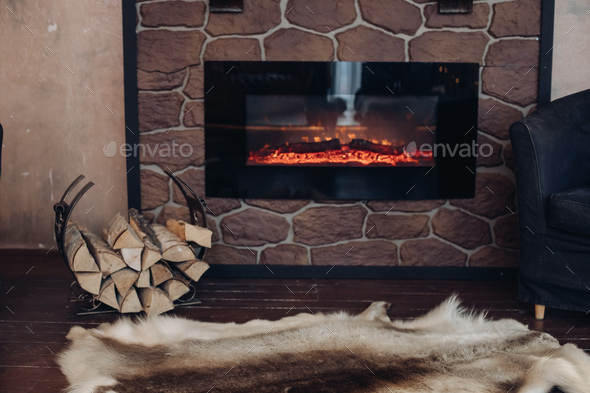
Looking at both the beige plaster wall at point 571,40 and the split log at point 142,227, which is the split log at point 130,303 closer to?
the split log at point 142,227

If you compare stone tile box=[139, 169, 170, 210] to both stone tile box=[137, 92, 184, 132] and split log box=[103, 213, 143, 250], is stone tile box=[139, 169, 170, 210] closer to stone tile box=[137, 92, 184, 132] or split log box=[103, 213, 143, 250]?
stone tile box=[137, 92, 184, 132]

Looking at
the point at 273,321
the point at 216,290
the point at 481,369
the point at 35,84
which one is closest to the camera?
the point at 481,369

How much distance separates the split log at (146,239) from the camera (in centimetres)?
237

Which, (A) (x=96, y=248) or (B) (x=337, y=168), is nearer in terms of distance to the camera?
(A) (x=96, y=248)

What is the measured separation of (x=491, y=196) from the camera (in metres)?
2.95

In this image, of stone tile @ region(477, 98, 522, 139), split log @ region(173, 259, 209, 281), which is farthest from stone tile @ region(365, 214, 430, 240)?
split log @ region(173, 259, 209, 281)

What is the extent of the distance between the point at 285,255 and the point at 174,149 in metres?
0.80

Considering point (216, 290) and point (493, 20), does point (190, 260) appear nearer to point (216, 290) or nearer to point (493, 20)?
point (216, 290)

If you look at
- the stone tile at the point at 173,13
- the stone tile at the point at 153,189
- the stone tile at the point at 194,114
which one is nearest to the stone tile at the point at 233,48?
the stone tile at the point at 173,13

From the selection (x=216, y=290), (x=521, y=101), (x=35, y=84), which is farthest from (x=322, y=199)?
(x=35, y=84)

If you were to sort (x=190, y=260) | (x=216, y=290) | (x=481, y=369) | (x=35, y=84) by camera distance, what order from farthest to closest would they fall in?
(x=35, y=84) < (x=216, y=290) < (x=190, y=260) < (x=481, y=369)

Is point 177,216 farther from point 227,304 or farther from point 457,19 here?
point 457,19

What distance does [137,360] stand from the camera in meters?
1.86

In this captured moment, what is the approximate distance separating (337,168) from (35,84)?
5.88ft
